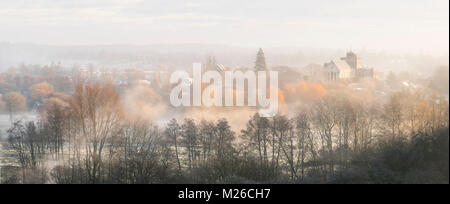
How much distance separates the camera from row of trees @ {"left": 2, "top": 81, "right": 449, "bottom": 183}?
779cm

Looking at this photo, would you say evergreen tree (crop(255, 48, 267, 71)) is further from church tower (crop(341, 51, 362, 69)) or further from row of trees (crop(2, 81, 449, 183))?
church tower (crop(341, 51, 362, 69))

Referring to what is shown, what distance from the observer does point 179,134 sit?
29.5 feet

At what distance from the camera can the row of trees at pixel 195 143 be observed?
7.79 meters

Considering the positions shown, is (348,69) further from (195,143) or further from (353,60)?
(195,143)

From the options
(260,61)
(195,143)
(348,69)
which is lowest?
(195,143)

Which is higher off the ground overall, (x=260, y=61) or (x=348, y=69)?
(x=260, y=61)

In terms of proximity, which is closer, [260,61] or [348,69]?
[260,61]

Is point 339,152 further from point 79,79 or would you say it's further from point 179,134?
point 79,79

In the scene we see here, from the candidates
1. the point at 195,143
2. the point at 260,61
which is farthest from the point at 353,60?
the point at 195,143

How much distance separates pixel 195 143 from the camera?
8.84m

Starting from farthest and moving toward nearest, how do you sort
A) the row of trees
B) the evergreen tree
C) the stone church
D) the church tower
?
the church tower
the stone church
the evergreen tree
the row of trees

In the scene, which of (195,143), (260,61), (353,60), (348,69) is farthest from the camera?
(348,69)

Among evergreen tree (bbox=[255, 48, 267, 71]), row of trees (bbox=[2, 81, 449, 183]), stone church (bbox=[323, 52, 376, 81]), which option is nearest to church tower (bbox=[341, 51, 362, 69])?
stone church (bbox=[323, 52, 376, 81])

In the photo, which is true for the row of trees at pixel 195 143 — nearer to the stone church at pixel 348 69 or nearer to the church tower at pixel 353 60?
the stone church at pixel 348 69
